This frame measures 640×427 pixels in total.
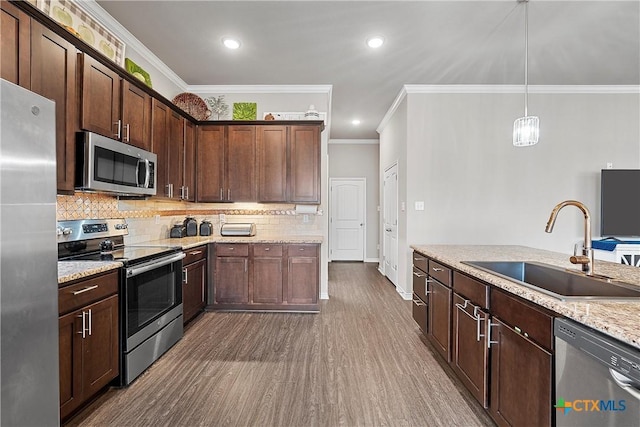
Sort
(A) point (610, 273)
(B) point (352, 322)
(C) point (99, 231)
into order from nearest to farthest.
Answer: (A) point (610, 273), (C) point (99, 231), (B) point (352, 322)

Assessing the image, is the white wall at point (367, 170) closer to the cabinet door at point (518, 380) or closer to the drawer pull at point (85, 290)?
the cabinet door at point (518, 380)

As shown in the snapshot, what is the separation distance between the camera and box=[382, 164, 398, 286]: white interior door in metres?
5.14

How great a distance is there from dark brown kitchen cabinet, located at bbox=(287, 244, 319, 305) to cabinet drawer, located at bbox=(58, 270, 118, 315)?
1.96m

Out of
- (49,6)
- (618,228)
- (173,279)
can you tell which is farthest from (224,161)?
(618,228)

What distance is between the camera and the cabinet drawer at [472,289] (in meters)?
1.80

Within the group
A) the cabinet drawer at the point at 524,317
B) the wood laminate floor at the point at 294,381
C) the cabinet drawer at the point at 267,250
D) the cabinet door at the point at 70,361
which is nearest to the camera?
the cabinet drawer at the point at 524,317

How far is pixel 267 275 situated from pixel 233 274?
41cm

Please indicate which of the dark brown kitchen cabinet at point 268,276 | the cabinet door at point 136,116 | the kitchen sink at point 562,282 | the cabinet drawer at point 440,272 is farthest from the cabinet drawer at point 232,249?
the kitchen sink at point 562,282

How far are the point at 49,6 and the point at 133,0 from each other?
0.61 meters

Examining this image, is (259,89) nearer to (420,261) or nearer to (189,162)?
(189,162)

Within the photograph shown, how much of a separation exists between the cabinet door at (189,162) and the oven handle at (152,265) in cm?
112

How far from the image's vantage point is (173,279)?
284 centimetres

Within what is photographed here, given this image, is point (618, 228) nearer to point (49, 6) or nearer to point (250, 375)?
point (250, 375)

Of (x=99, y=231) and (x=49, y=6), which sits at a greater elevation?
(x=49, y=6)
